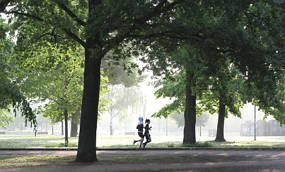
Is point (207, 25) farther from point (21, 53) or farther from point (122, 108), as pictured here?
point (122, 108)

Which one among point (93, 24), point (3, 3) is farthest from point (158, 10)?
point (3, 3)

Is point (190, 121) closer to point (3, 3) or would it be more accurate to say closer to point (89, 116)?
point (89, 116)

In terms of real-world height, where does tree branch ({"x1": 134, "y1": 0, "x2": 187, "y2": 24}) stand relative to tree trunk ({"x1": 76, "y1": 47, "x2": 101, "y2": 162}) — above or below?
above

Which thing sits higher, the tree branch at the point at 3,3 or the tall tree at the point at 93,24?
the tree branch at the point at 3,3

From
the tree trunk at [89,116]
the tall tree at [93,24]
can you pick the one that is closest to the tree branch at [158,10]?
the tall tree at [93,24]

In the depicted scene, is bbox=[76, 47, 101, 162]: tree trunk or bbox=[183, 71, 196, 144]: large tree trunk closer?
bbox=[76, 47, 101, 162]: tree trunk

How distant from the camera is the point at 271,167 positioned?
13836 millimetres

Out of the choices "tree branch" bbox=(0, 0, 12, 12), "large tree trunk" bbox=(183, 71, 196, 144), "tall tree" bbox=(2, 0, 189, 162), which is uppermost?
"tree branch" bbox=(0, 0, 12, 12)

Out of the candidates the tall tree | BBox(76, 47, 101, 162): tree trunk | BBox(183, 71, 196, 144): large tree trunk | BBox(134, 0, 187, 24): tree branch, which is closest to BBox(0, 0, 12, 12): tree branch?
the tall tree

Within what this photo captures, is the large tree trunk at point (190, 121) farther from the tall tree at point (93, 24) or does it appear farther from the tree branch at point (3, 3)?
the tree branch at point (3, 3)

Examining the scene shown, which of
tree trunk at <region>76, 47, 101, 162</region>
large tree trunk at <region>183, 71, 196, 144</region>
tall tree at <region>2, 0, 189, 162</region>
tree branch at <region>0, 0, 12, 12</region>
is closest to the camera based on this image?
tall tree at <region>2, 0, 189, 162</region>

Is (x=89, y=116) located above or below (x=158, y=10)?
below

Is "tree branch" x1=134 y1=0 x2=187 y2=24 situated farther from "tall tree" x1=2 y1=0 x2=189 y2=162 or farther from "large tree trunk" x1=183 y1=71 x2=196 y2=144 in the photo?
"large tree trunk" x1=183 y1=71 x2=196 y2=144

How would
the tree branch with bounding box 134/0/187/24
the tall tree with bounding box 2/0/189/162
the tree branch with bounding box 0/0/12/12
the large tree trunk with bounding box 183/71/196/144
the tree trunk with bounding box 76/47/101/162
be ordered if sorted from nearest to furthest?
1. the tall tree with bounding box 2/0/189/162
2. the tree branch with bounding box 134/0/187/24
3. the tree branch with bounding box 0/0/12/12
4. the tree trunk with bounding box 76/47/101/162
5. the large tree trunk with bounding box 183/71/196/144
